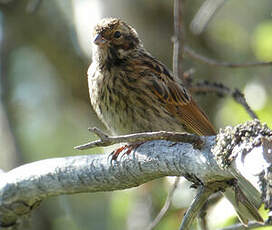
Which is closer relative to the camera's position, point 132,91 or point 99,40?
point 132,91

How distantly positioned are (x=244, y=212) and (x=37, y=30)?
5.00 m

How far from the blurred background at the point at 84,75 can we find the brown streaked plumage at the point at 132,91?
0.61m

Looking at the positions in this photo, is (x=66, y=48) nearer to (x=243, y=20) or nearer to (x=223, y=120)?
(x=223, y=120)

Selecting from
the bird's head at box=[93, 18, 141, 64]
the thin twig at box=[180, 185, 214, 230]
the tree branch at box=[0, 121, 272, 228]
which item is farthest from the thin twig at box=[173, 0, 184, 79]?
the thin twig at box=[180, 185, 214, 230]

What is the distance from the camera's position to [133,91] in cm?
424

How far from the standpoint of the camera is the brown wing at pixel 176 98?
4398 mm

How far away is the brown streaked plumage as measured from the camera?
4.18 m

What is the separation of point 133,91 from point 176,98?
43 centimetres

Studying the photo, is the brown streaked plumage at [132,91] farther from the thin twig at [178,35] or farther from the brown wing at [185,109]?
the thin twig at [178,35]

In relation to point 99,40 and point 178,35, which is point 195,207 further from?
point 99,40

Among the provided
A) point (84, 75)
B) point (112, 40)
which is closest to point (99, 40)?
point (112, 40)

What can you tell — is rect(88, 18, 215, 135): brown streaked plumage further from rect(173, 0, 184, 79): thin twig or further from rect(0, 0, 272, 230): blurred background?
rect(0, 0, 272, 230): blurred background

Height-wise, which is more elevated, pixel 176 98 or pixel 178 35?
pixel 178 35

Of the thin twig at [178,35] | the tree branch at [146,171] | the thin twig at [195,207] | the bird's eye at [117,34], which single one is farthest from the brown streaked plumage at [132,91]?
the thin twig at [195,207]
